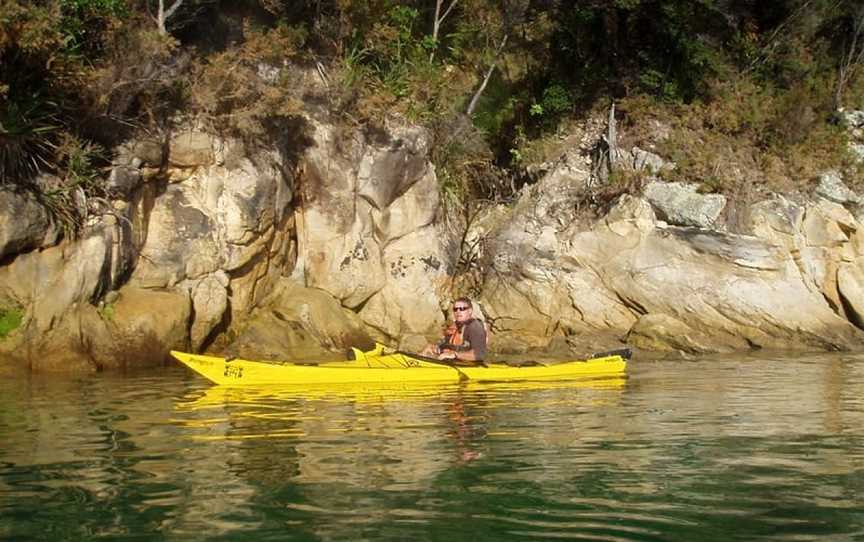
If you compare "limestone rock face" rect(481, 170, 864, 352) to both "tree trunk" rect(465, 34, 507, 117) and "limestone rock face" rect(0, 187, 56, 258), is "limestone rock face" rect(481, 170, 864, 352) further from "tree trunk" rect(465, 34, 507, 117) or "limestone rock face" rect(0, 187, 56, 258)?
"limestone rock face" rect(0, 187, 56, 258)

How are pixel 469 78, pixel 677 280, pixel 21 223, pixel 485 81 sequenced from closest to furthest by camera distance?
pixel 21 223
pixel 677 280
pixel 485 81
pixel 469 78

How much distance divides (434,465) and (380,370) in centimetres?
517

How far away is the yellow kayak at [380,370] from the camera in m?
11.0

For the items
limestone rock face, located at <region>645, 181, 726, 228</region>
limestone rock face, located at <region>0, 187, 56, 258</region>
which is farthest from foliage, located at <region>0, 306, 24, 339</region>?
limestone rock face, located at <region>645, 181, 726, 228</region>

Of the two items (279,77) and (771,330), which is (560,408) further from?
(279,77)

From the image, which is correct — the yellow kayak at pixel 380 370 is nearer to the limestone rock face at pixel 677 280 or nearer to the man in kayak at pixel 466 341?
the man in kayak at pixel 466 341

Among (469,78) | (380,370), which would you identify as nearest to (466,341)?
(380,370)

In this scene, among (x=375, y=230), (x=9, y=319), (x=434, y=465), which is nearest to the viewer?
(x=434, y=465)

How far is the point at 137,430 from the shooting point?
781 centimetres

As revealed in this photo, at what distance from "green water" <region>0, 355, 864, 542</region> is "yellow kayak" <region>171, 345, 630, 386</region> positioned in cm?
56

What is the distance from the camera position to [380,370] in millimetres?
11305

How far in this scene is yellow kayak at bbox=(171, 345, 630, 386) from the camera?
10953mm

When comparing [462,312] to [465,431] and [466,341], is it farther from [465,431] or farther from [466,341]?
[465,431]

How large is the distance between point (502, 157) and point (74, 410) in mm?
14393
